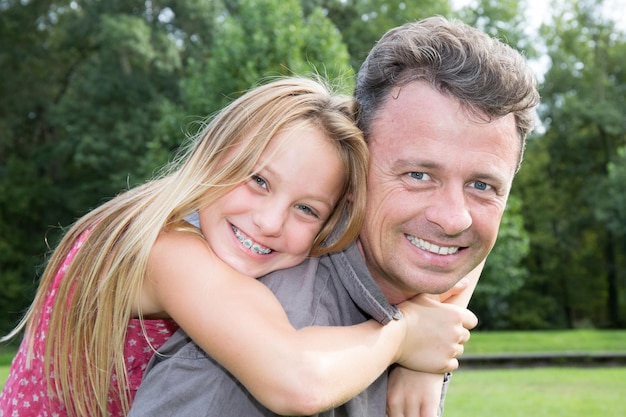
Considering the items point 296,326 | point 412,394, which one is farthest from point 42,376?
point 412,394

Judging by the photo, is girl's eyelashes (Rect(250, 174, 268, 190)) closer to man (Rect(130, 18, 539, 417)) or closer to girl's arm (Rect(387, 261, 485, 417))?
man (Rect(130, 18, 539, 417))

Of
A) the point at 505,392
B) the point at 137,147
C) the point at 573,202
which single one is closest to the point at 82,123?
the point at 137,147

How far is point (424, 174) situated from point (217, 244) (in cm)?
71

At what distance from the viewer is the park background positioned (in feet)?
74.3

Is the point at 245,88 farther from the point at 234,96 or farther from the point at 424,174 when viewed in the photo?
the point at 424,174

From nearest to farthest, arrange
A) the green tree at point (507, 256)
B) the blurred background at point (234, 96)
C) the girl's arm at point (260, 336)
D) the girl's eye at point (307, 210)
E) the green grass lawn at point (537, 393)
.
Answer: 1. the girl's arm at point (260, 336)
2. the girl's eye at point (307, 210)
3. the green grass lawn at point (537, 393)
4. the blurred background at point (234, 96)
5. the green tree at point (507, 256)

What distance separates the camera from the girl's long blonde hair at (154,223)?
8.68ft

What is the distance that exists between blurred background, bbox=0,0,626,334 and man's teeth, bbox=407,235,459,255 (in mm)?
18472

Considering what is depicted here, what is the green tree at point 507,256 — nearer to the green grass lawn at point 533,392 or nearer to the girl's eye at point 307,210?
the green grass lawn at point 533,392

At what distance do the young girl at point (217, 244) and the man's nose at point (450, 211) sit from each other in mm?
254

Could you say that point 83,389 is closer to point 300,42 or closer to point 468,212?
point 468,212

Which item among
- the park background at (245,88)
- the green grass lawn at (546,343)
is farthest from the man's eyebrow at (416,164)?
the green grass lawn at (546,343)

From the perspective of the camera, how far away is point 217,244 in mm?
2695

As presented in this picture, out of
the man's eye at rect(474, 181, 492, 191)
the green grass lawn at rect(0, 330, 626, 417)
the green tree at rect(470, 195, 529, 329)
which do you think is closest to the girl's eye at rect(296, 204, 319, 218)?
the man's eye at rect(474, 181, 492, 191)
